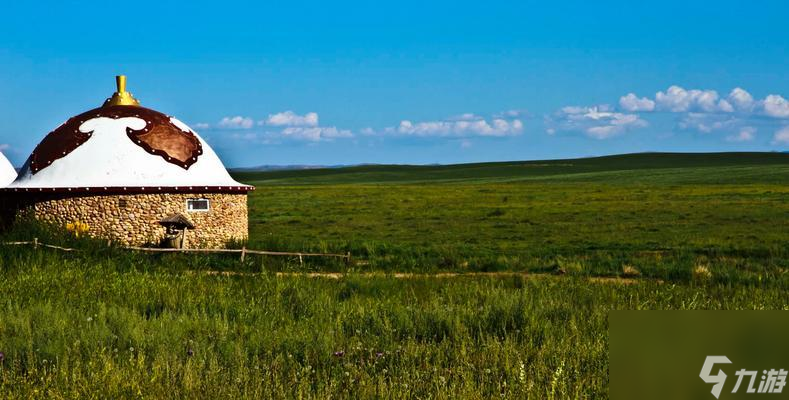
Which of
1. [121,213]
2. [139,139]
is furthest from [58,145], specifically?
[121,213]

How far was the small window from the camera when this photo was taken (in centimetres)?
2484

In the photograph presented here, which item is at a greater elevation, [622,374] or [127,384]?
[622,374]

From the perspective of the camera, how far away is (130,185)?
78.4ft

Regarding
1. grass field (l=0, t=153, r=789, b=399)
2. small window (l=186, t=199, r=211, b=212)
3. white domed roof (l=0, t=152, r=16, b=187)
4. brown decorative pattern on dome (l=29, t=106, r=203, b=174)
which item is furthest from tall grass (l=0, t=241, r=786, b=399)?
white domed roof (l=0, t=152, r=16, b=187)

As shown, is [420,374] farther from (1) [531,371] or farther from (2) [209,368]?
(2) [209,368]

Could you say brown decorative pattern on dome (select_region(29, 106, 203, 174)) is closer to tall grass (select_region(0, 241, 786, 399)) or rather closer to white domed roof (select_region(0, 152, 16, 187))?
white domed roof (select_region(0, 152, 16, 187))

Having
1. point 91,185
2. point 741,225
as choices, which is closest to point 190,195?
point 91,185

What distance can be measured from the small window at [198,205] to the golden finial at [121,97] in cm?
480

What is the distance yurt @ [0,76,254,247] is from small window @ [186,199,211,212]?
0.03 meters

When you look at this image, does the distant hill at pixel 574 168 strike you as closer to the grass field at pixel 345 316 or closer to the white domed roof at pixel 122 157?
the white domed roof at pixel 122 157

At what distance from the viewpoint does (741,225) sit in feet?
125

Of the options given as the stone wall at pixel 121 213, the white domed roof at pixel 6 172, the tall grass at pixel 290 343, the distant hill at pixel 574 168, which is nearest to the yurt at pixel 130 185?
the stone wall at pixel 121 213

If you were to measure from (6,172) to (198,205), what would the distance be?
1120 centimetres

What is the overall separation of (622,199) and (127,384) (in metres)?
57.5
